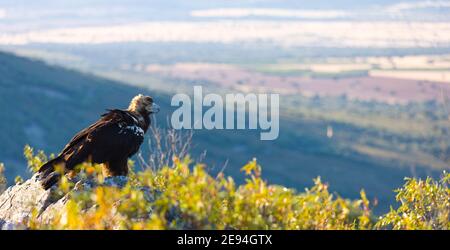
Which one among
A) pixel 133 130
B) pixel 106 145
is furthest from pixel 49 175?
pixel 133 130

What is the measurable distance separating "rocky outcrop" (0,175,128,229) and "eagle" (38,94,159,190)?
197 mm

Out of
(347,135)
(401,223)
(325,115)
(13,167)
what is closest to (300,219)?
(401,223)

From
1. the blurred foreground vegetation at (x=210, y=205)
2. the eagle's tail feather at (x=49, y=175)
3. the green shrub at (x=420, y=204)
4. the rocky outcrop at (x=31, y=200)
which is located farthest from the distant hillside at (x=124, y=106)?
the blurred foreground vegetation at (x=210, y=205)

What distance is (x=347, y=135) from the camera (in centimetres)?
12250

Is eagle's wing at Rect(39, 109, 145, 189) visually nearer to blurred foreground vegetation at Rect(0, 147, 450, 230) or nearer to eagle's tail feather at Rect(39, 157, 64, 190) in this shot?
eagle's tail feather at Rect(39, 157, 64, 190)

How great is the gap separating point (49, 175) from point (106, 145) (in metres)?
1.23

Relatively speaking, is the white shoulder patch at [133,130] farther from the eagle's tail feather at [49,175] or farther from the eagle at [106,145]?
the eagle's tail feather at [49,175]

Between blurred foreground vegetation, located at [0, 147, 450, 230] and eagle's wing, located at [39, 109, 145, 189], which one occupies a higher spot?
eagle's wing, located at [39, 109, 145, 189]

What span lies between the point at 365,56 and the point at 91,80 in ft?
313

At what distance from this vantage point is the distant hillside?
307 feet

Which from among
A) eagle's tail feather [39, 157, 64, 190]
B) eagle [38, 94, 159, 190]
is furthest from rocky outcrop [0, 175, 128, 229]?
eagle [38, 94, 159, 190]

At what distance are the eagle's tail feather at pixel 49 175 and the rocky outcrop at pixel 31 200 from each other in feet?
0.31

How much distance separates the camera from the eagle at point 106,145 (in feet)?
36.8
